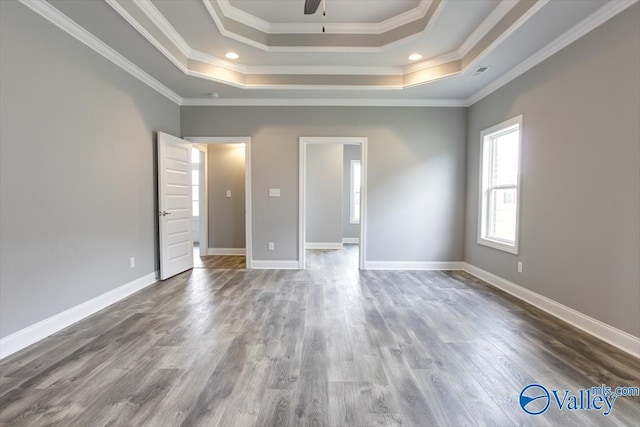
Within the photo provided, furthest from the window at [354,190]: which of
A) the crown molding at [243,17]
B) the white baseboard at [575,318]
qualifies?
the crown molding at [243,17]

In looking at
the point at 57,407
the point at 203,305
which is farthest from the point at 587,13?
the point at 57,407

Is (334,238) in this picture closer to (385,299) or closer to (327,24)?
(385,299)

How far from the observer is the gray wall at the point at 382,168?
4734 millimetres

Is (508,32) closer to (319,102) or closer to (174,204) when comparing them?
(319,102)

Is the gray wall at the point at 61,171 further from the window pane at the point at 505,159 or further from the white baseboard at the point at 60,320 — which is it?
the window pane at the point at 505,159

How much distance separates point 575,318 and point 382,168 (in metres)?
3.06

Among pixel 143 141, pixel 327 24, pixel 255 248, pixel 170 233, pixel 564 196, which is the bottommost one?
pixel 255 248

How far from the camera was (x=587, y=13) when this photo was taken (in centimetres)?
241

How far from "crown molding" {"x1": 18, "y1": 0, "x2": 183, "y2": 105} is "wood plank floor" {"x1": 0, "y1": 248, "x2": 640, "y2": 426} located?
8.90 feet

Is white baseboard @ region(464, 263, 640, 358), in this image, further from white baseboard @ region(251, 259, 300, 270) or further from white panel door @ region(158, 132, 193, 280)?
white panel door @ region(158, 132, 193, 280)

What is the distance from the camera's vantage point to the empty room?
1.82 meters

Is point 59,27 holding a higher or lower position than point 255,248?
higher

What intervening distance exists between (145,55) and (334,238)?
5178mm

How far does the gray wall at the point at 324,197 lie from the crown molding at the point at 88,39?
3.80 meters
